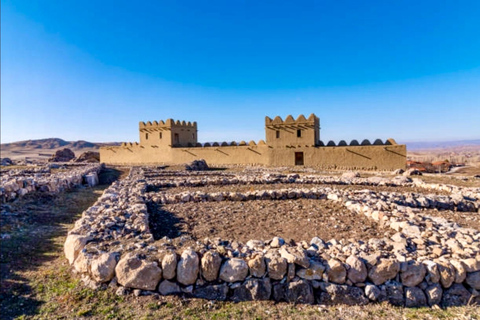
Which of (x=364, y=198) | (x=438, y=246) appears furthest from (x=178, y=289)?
(x=364, y=198)

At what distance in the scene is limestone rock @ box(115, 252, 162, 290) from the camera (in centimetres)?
383

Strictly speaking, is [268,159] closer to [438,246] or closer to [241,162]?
[241,162]

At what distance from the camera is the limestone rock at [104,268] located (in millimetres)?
3967

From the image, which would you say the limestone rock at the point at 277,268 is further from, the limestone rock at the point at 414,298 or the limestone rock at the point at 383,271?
the limestone rock at the point at 414,298

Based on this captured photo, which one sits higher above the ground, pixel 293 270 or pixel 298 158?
→ pixel 298 158

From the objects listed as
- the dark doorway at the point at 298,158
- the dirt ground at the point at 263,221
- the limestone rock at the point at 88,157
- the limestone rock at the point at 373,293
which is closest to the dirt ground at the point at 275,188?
the dirt ground at the point at 263,221

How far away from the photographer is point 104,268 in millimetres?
3967

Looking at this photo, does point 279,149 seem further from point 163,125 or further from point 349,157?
point 163,125

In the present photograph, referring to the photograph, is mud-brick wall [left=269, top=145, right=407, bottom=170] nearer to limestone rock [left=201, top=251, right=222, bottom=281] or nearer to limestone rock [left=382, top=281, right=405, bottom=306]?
limestone rock [left=382, top=281, right=405, bottom=306]

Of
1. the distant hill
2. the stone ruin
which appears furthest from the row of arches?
the distant hill

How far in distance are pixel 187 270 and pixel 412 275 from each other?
2.98 meters

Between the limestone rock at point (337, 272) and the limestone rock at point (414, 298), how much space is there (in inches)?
33.0

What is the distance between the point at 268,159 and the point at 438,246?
24.7m

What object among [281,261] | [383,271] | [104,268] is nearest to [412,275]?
[383,271]
